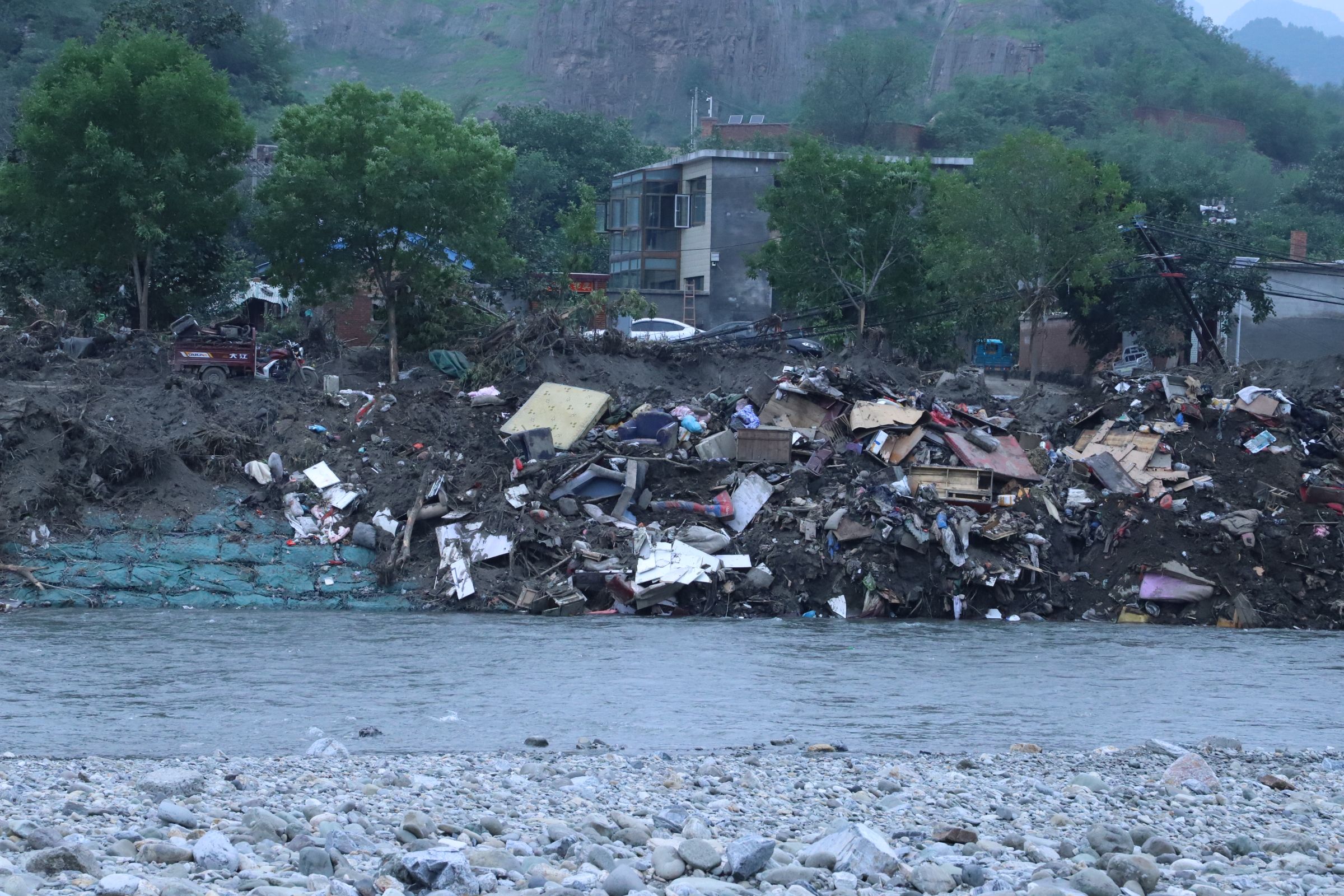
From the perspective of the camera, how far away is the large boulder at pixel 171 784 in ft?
21.9

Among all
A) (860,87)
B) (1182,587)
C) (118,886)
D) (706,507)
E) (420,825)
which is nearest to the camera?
(118,886)

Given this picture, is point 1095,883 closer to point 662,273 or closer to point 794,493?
point 794,493

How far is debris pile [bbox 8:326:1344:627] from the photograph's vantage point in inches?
667

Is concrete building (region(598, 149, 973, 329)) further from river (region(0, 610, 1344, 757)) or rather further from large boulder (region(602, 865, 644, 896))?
large boulder (region(602, 865, 644, 896))

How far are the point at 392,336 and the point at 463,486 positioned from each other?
742 cm

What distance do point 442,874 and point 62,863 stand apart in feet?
4.73

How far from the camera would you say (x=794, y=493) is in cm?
1814

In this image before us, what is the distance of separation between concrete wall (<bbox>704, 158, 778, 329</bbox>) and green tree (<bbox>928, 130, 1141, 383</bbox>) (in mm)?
18144

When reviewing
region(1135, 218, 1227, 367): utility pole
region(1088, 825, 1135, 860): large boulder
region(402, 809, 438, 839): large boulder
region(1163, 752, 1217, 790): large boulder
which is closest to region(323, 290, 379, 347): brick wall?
region(1135, 218, 1227, 367): utility pole

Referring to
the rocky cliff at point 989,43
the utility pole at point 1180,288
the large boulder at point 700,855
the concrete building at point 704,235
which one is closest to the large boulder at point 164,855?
the large boulder at point 700,855

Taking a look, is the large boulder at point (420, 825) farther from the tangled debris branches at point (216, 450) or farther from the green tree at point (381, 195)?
the green tree at point (381, 195)

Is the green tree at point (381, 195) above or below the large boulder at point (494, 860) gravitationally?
above

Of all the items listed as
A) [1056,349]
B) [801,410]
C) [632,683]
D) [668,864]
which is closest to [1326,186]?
[1056,349]

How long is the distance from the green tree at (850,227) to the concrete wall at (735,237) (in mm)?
12892
